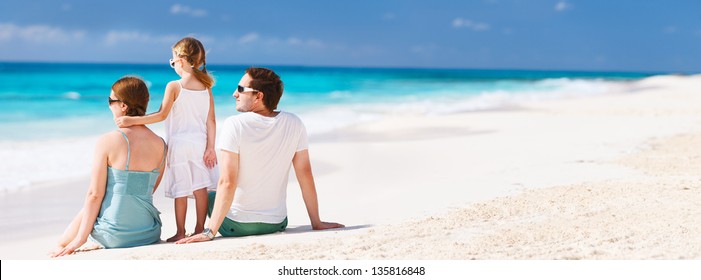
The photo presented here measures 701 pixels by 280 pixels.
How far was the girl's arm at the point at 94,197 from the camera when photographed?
4312 millimetres

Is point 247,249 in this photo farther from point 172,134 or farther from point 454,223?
point 454,223

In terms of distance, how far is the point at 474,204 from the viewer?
18.0 ft

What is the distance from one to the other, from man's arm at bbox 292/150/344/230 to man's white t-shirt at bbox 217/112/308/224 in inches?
2.1

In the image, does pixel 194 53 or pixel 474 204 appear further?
pixel 474 204

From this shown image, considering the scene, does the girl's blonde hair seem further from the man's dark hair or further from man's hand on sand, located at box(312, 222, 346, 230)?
man's hand on sand, located at box(312, 222, 346, 230)

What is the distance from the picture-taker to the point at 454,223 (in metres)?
4.72

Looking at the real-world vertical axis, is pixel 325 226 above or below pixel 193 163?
below

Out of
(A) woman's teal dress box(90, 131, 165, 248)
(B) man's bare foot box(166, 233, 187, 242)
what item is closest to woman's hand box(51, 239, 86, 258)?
(A) woman's teal dress box(90, 131, 165, 248)

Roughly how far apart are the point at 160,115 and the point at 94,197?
61cm

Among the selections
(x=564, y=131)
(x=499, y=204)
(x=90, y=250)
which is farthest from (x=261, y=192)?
(x=564, y=131)

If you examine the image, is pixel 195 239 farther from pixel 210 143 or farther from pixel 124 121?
pixel 124 121

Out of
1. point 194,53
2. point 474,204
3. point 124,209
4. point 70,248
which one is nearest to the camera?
point 70,248

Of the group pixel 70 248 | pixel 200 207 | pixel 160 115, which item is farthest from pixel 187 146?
pixel 70 248

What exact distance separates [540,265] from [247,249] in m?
1.59
